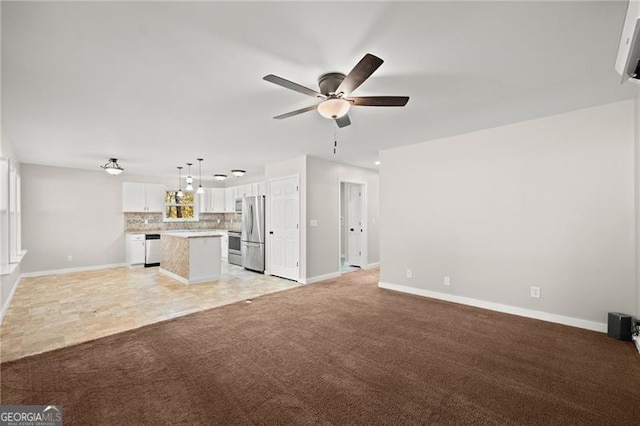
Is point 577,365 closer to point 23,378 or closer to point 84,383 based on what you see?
point 84,383

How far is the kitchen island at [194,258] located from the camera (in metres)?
5.66

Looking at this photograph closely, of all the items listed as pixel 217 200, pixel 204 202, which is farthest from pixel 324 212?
pixel 204 202

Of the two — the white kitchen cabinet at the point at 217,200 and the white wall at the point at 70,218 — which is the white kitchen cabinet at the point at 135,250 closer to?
the white wall at the point at 70,218

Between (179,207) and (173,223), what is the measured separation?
0.52 metres

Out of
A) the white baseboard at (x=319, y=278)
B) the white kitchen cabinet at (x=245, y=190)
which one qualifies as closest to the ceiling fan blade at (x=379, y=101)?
the white baseboard at (x=319, y=278)

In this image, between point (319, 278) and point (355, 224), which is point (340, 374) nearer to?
point (319, 278)

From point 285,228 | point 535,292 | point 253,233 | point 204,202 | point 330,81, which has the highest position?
point 330,81

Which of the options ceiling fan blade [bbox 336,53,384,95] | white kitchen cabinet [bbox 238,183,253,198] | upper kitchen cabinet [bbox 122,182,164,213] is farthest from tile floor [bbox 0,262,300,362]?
ceiling fan blade [bbox 336,53,384,95]

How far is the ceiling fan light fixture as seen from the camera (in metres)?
2.34

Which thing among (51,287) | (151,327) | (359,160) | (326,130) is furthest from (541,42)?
(51,287)

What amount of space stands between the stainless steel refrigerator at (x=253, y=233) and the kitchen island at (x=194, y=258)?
937 millimetres

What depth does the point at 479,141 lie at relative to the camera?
4168mm

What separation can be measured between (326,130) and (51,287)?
5.90 metres

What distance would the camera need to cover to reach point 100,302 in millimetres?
4453
